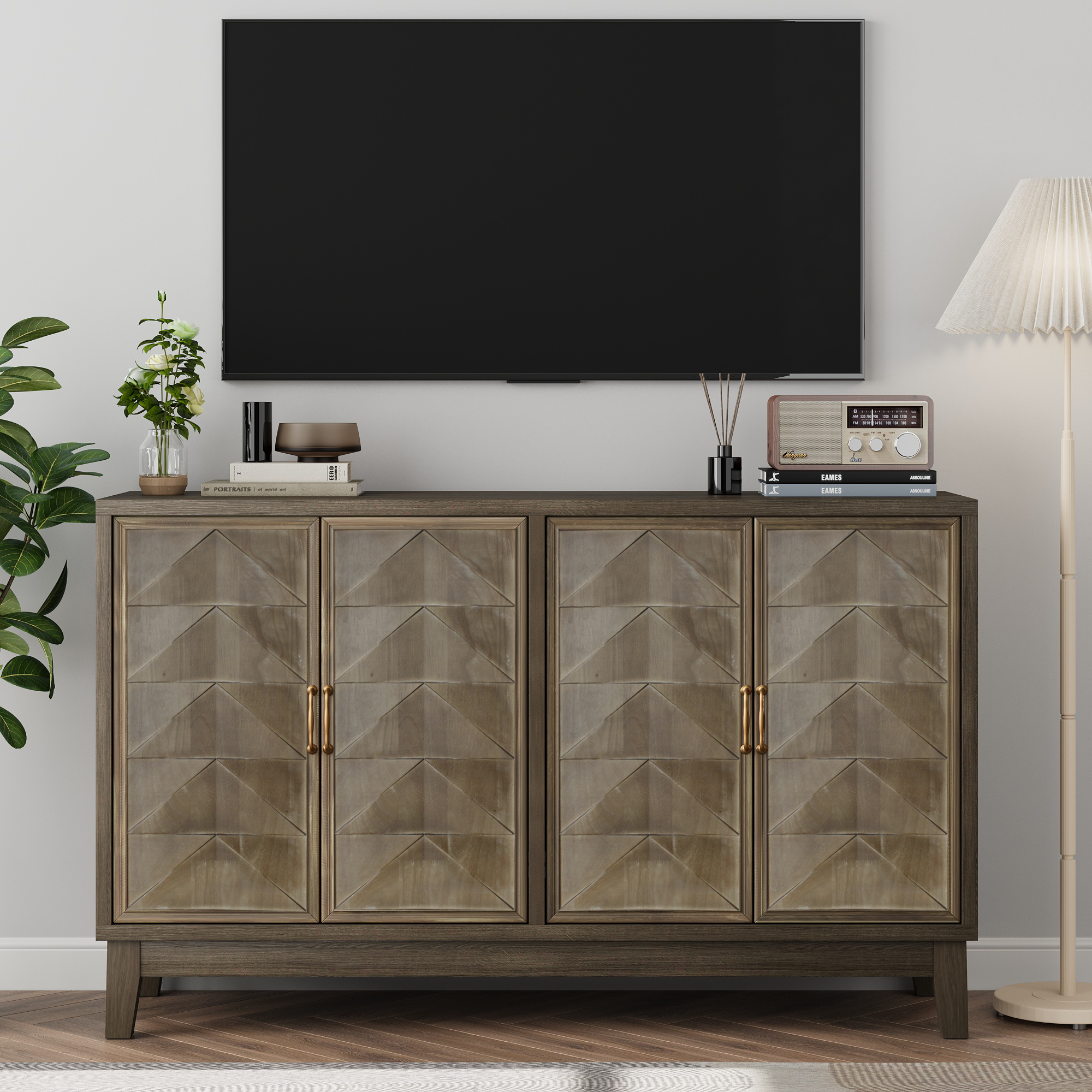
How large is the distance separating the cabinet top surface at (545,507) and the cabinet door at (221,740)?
0.04m

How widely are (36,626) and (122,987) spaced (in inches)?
32.4

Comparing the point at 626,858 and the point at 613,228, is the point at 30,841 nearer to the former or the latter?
the point at 626,858

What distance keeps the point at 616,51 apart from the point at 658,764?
169cm

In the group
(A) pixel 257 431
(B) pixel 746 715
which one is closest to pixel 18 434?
(A) pixel 257 431

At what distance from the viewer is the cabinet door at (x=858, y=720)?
243cm

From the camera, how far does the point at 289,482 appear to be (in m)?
2.52

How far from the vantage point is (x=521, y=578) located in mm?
2436

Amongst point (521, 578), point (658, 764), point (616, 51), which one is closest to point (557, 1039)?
point (658, 764)

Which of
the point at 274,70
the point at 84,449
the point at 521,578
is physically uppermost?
the point at 274,70

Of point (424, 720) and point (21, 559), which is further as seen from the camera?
point (21, 559)

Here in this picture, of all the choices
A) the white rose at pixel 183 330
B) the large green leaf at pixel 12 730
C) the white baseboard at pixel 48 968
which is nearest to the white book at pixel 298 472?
the white rose at pixel 183 330

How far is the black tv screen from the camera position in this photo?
2.80 m

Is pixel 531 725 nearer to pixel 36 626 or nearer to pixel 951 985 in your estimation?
pixel 951 985

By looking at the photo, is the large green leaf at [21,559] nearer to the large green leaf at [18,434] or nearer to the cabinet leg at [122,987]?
the large green leaf at [18,434]
